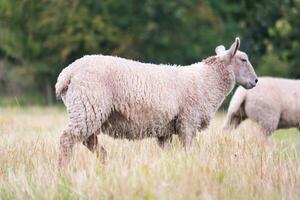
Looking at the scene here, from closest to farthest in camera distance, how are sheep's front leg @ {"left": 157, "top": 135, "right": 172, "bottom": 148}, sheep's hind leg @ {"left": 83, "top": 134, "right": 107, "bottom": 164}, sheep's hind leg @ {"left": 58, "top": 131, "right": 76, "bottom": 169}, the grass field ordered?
the grass field → sheep's hind leg @ {"left": 58, "top": 131, "right": 76, "bottom": 169} → sheep's hind leg @ {"left": 83, "top": 134, "right": 107, "bottom": 164} → sheep's front leg @ {"left": 157, "top": 135, "right": 172, "bottom": 148}

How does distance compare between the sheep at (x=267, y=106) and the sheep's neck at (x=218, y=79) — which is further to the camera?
the sheep at (x=267, y=106)

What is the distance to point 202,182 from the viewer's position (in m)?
7.14

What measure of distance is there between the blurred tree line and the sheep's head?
1951 centimetres

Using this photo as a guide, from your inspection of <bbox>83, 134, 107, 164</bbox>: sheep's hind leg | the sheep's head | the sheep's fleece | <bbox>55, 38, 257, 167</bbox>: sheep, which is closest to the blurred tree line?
the sheep's head

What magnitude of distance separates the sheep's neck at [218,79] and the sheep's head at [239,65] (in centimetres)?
10

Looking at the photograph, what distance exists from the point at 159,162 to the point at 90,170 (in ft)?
2.37

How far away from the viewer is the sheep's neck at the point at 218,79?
10641mm

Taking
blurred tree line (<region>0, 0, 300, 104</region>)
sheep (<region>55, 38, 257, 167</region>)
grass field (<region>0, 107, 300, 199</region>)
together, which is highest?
blurred tree line (<region>0, 0, 300, 104</region>)

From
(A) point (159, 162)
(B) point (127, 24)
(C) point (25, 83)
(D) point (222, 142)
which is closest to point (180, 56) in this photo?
(B) point (127, 24)

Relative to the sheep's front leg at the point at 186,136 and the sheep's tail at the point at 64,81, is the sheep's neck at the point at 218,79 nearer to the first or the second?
the sheep's front leg at the point at 186,136

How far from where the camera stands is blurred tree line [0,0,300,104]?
103ft

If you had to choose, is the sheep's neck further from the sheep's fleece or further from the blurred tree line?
the blurred tree line

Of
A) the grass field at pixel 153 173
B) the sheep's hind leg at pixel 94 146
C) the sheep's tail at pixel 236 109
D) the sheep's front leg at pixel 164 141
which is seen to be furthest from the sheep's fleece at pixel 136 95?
the sheep's tail at pixel 236 109

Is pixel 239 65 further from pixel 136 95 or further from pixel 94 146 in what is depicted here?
pixel 94 146
